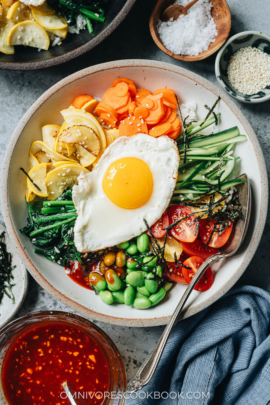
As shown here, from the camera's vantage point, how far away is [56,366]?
293 cm

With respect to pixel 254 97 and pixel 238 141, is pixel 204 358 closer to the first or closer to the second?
pixel 238 141

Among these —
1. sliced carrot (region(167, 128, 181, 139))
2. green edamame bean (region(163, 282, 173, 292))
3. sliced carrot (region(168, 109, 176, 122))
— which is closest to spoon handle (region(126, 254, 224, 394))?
green edamame bean (region(163, 282, 173, 292))

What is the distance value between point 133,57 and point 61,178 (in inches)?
55.6

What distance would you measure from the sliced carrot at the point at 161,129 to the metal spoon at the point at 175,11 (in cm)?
105

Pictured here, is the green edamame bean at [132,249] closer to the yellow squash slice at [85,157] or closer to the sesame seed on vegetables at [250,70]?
the yellow squash slice at [85,157]

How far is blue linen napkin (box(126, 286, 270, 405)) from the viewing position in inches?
114

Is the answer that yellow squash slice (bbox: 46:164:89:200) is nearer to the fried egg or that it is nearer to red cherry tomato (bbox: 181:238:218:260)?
the fried egg

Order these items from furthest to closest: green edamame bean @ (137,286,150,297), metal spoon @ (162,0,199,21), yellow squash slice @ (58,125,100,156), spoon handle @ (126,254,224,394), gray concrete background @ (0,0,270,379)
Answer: gray concrete background @ (0,0,270,379) < metal spoon @ (162,0,199,21) < green edamame bean @ (137,286,150,297) < yellow squash slice @ (58,125,100,156) < spoon handle @ (126,254,224,394)

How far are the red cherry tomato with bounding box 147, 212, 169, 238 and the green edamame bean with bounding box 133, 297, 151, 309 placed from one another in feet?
1.77

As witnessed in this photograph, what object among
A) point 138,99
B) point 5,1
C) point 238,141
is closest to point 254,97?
point 238,141

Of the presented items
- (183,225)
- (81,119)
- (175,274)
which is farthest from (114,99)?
(175,274)

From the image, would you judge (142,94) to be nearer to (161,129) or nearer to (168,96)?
(168,96)

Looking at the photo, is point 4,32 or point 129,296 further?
point 4,32

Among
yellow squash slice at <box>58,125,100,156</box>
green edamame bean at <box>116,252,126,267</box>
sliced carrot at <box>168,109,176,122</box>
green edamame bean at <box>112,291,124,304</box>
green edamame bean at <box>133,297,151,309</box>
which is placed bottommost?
green edamame bean at <box>112,291,124,304</box>
